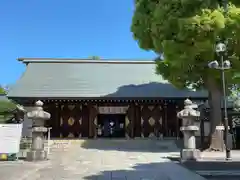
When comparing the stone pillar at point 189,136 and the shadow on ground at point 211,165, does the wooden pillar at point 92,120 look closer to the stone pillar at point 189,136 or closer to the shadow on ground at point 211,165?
the stone pillar at point 189,136

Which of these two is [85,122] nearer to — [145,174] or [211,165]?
[211,165]

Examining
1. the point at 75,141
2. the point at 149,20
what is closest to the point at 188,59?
the point at 149,20

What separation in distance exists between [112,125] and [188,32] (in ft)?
42.9

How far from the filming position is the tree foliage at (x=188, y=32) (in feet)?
41.3

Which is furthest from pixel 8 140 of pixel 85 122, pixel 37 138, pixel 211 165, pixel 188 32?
pixel 85 122

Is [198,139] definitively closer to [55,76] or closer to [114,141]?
[114,141]

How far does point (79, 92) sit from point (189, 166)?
40.0 ft

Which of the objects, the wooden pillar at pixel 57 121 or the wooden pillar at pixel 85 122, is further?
the wooden pillar at pixel 85 122

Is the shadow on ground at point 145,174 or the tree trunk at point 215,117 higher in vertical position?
the tree trunk at point 215,117

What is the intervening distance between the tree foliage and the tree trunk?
52cm

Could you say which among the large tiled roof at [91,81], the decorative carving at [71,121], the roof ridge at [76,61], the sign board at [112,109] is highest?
the roof ridge at [76,61]

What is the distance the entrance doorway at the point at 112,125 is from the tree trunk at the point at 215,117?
30.0 feet

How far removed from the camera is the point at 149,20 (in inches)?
606

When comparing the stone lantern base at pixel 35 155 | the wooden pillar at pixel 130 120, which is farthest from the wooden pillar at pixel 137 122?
the stone lantern base at pixel 35 155
